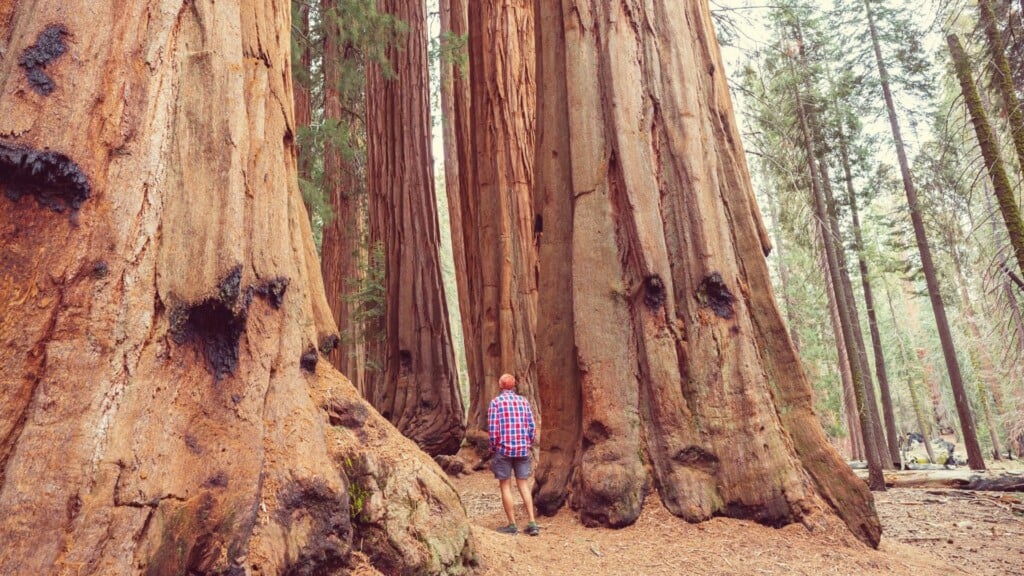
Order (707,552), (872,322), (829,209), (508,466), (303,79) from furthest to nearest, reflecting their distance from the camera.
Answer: (872,322) → (829,209) → (303,79) → (508,466) → (707,552)

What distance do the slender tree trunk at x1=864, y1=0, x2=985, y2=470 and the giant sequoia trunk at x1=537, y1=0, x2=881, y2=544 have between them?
1210 centimetres

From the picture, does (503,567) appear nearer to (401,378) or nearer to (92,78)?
(92,78)

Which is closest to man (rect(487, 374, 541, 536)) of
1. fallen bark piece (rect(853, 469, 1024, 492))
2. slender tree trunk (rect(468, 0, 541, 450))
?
slender tree trunk (rect(468, 0, 541, 450))

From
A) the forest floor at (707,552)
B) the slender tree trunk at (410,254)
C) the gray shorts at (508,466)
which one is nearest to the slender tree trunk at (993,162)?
the forest floor at (707,552)

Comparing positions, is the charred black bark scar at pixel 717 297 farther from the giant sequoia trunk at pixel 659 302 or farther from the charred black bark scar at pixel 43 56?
the charred black bark scar at pixel 43 56

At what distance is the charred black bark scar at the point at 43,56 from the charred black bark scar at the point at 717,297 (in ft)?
13.8

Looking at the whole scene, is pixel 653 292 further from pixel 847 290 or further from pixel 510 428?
pixel 847 290

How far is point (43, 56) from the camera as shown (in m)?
2.22

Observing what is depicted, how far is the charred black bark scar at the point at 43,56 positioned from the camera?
2.19 meters

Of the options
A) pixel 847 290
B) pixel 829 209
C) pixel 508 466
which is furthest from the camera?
pixel 847 290

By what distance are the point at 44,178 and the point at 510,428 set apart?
12.4 ft

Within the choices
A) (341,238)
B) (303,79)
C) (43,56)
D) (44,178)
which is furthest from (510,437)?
(341,238)

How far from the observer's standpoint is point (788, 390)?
15.6 ft

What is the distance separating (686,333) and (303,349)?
2992 millimetres
